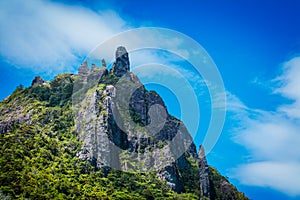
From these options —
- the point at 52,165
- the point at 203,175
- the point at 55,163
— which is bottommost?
the point at 52,165

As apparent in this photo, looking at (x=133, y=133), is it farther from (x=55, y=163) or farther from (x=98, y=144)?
(x=55, y=163)

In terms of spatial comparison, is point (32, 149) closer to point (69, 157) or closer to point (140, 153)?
point (69, 157)

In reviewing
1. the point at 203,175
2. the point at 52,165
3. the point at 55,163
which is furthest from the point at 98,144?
the point at 203,175

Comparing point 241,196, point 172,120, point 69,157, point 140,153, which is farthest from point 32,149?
point 241,196

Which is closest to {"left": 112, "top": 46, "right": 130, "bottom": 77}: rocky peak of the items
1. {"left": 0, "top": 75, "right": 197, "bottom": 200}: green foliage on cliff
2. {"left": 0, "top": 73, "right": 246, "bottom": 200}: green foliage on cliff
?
{"left": 0, "top": 73, "right": 246, "bottom": 200}: green foliage on cliff

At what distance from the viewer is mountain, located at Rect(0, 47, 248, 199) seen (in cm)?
6475

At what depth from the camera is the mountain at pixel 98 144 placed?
64750 millimetres

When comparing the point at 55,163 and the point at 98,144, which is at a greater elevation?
the point at 98,144

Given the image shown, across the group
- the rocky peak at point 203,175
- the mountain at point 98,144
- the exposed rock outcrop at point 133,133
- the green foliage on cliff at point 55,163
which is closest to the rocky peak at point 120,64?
the mountain at point 98,144

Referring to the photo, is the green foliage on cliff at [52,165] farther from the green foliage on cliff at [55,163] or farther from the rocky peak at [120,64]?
the rocky peak at [120,64]

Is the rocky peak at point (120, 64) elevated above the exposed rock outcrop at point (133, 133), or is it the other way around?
the rocky peak at point (120, 64)

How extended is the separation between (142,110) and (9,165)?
38.6 metres

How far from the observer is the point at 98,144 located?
76.9m

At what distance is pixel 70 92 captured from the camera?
97688 mm
